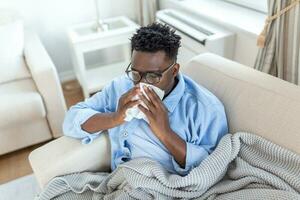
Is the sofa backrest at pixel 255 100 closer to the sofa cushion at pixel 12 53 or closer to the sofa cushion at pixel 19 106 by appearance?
the sofa cushion at pixel 19 106

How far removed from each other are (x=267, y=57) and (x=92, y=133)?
0.88 meters

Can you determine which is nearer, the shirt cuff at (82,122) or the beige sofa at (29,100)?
the shirt cuff at (82,122)

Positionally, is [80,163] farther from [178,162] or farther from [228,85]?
[228,85]

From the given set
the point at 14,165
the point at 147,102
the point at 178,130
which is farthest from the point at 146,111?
the point at 14,165

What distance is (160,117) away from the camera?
1.03 m

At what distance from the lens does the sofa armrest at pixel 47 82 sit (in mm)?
1785

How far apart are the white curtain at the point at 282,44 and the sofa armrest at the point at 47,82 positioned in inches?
46.2

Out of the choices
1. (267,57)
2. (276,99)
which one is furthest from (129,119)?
(267,57)

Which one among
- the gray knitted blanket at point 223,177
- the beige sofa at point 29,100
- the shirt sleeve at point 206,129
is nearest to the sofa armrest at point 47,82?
the beige sofa at point 29,100

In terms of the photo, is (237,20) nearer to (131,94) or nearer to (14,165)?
(131,94)

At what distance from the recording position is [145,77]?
1.02 meters

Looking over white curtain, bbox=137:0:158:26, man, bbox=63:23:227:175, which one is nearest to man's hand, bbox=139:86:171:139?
man, bbox=63:23:227:175

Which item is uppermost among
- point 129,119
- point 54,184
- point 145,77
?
point 145,77

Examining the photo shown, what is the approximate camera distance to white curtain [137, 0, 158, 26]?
248 centimetres
